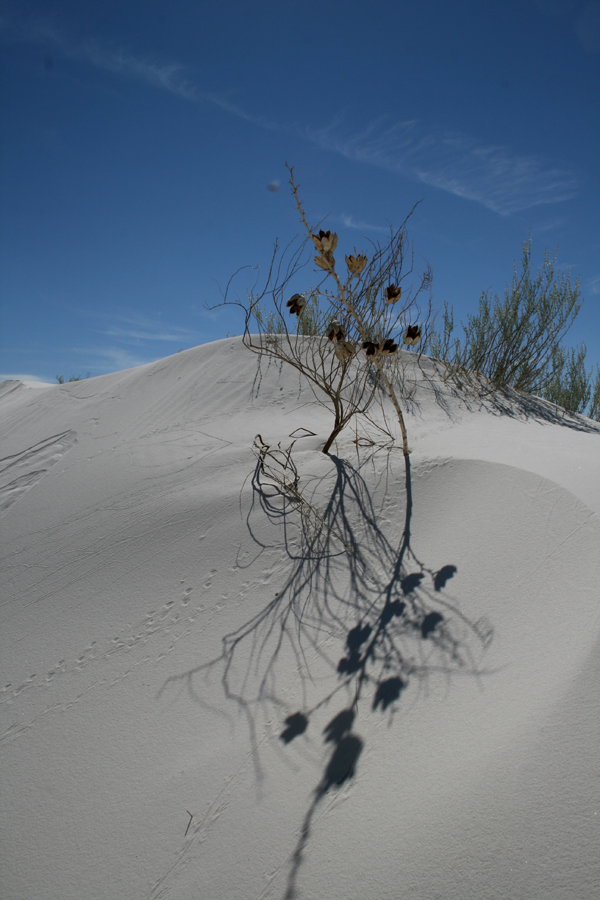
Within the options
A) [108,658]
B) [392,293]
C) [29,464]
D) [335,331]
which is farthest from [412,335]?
[29,464]

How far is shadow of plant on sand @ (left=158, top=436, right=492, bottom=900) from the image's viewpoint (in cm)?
157

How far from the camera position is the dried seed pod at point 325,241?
2.54 meters

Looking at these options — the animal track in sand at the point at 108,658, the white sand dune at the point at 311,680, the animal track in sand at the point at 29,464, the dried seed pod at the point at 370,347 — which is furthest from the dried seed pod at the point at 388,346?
the animal track in sand at the point at 29,464

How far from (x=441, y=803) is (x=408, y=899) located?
21cm

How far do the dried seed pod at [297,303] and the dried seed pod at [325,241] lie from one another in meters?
0.26

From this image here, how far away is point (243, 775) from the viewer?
4.83 feet

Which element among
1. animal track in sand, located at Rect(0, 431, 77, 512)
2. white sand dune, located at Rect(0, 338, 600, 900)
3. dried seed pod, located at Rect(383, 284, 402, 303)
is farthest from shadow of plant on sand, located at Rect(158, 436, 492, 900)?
animal track in sand, located at Rect(0, 431, 77, 512)

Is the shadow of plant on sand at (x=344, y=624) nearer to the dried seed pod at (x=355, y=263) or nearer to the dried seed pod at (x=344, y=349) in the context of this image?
the dried seed pod at (x=344, y=349)

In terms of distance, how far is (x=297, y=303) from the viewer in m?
2.66

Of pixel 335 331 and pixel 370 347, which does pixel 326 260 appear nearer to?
pixel 335 331

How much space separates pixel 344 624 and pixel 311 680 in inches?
10.5

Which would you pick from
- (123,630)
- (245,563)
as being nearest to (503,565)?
(245,563)

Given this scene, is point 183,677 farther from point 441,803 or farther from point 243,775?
point 441,803

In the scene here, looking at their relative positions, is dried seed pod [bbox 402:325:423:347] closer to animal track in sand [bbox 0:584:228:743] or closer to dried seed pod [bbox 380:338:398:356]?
dried seed pod [bbox 380:338:398:356]
